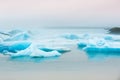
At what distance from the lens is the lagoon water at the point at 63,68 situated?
168 cm

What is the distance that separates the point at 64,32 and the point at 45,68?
0.30 m

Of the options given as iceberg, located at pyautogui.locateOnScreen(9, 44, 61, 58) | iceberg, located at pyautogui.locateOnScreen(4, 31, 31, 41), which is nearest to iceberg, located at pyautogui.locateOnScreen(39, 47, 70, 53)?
iceberg, located at pyautogui.locateOnScreen(9, 44, 61, 58)

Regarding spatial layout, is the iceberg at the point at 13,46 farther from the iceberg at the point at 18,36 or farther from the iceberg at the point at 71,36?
the iceberg at the point at 71,36

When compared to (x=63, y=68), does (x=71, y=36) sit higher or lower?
higher


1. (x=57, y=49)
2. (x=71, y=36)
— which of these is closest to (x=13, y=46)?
(x=57, y=49)

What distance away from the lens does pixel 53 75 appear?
1.67m

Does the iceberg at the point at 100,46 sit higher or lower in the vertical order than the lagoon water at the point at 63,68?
higher

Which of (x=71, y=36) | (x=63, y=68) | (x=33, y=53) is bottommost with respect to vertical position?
(x=63, y=68)

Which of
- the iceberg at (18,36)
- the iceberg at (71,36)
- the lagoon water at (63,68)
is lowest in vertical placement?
the lagoon water at (63,68)

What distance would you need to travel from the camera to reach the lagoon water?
5.50ft

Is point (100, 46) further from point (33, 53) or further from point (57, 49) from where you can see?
point (33, 53)

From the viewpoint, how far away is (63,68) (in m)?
1.68

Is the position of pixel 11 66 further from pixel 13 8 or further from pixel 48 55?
pixel 13 8

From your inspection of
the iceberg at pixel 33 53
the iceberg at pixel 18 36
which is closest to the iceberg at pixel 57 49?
the iceberg at pixel 33 53
